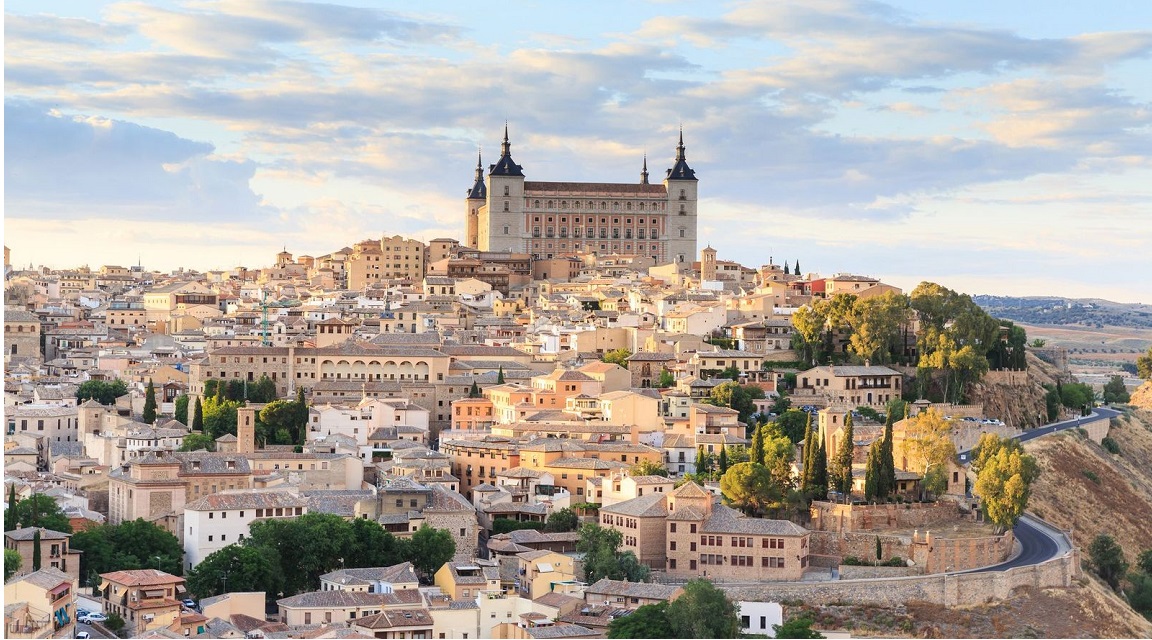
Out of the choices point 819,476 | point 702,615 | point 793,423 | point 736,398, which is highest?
point 736,398

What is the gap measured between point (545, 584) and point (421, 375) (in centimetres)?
1489

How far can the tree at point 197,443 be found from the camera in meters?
34.0

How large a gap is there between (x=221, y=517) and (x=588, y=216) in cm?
4457

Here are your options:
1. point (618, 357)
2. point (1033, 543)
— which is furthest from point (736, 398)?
point (1033, 543)

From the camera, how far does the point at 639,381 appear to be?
40281 mm

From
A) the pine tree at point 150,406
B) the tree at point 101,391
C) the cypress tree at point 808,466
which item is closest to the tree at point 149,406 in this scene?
the pine tree at point 150,406

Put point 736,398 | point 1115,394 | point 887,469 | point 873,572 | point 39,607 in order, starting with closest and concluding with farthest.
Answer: point 39,607
point 873,572
point 887,469
point 736,398
point 1115,394

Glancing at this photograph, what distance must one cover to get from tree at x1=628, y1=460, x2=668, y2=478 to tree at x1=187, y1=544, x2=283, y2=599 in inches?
300

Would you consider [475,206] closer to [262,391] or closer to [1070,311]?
[262,391]

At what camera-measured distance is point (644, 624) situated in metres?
24.7

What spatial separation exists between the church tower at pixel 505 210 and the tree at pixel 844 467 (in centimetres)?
4019

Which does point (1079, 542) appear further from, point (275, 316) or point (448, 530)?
point (275, 316)

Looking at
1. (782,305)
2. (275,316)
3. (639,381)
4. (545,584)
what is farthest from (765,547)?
(275,316)

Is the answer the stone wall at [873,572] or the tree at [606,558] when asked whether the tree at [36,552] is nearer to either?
the tree at [606,558]
